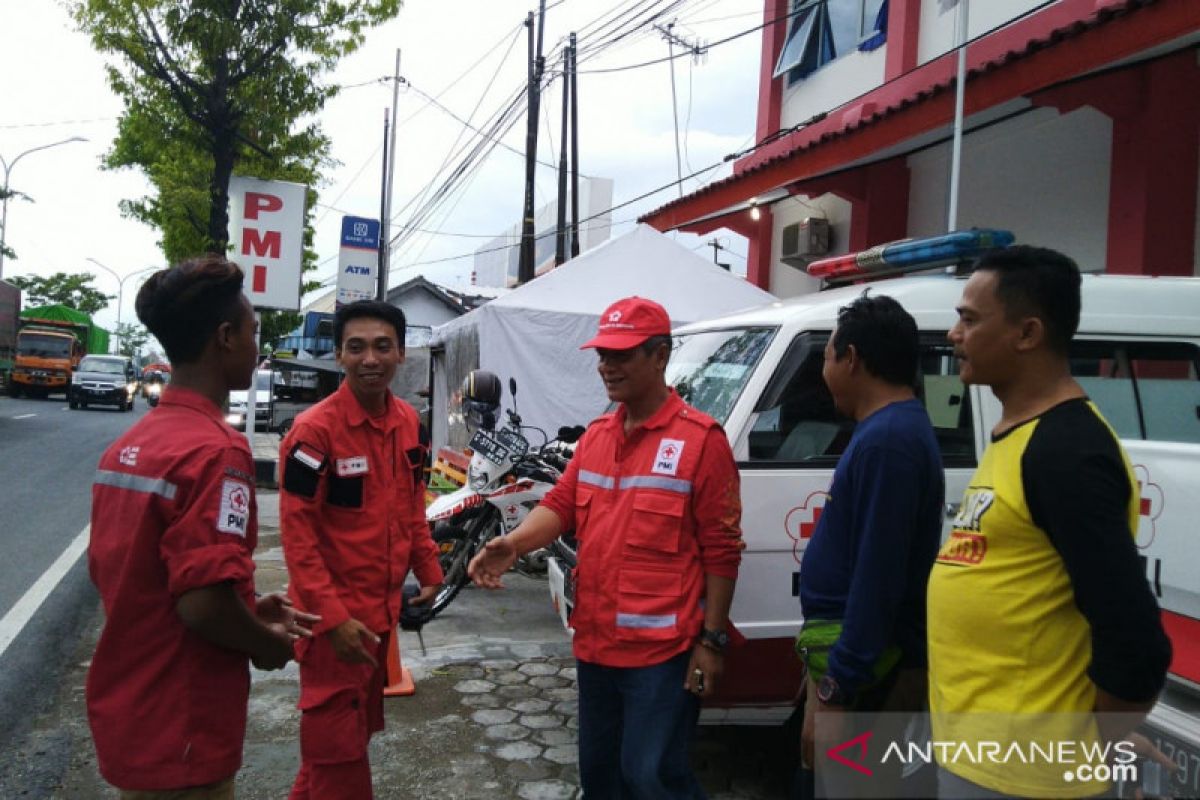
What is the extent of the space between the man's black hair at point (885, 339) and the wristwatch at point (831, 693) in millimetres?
776

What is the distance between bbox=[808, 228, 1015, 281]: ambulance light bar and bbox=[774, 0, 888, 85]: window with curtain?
656 centimetres

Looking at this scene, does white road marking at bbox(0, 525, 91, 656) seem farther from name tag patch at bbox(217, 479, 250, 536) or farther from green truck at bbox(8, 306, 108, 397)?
green truck at bbox(8, 306, 108, 397)

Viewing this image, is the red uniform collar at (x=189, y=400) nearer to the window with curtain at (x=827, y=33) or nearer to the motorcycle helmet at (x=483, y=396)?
the motorcycle helmet at (x=483, y=396)

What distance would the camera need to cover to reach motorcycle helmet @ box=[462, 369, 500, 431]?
743cm

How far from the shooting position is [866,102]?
30.3 ft

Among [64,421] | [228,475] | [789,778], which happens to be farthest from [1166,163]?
[64,421]

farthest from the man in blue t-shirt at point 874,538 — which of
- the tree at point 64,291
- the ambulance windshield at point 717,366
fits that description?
the tree at point 64,291

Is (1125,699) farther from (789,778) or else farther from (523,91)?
(523,91)

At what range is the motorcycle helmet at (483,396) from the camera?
7.43m

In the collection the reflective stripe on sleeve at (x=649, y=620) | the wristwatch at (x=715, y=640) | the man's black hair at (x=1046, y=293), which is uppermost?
the man's black hair at (x=1046, y=293)

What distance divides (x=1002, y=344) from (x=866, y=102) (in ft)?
27.1

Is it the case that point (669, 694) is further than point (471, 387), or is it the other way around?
point (471, 387)

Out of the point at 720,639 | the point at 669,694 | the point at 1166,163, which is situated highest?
the point at 1166,163

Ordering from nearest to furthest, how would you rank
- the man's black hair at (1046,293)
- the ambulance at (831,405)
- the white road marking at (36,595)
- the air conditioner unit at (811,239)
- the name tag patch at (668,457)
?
the man's black hair at (1046,293) → the name tag patch at (668,457) → the ambulance at (831,405) → the white road marking at (36,595) → the air conditioner unit at (811,239)
